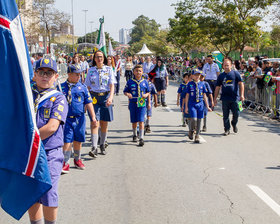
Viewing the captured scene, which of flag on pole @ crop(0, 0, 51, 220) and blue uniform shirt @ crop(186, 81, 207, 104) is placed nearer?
flag on pole @ crop(0, 0, 51, 220)

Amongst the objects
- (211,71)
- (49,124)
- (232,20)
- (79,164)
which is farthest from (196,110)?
(232,20)

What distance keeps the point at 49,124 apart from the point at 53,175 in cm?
45

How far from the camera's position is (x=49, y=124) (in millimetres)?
3750

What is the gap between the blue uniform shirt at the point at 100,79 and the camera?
845cm

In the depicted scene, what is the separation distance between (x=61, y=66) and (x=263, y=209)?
2903cm

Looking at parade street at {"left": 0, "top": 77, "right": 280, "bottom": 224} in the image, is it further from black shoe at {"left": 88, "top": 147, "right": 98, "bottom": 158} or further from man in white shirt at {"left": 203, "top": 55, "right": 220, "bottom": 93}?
man in white shirt at {"left": 203, "top": 55, "right": 220, "bottom": 93}

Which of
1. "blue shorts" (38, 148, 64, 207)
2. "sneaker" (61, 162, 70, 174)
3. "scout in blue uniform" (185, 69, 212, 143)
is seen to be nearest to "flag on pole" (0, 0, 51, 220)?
"blue shorts" (38, 148, 64, 207)

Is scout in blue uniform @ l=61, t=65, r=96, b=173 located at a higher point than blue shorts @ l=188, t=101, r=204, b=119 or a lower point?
higher

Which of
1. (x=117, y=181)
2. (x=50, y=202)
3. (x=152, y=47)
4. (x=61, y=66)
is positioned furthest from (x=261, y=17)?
(x=152, y=47)

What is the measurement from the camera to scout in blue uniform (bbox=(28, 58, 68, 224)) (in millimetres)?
3691

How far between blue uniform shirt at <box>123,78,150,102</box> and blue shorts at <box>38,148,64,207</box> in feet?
18.2

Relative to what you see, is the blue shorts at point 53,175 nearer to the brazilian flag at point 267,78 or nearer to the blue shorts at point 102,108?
the blue shorts at point 102,108

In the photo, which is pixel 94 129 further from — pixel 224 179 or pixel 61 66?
pixel 61 66

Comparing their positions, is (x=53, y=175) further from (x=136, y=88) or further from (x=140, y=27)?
(x=140, y=27)
